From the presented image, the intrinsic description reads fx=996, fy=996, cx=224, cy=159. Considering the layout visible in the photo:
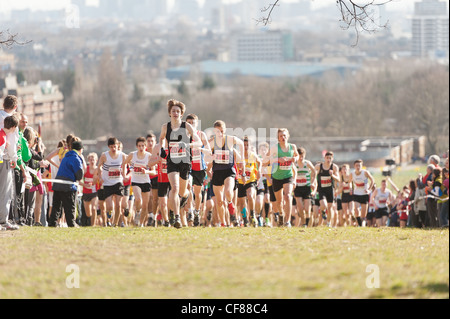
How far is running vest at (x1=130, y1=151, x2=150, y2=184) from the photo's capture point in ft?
63.7

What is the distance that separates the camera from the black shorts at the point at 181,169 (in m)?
16.1

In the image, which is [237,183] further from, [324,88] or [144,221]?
[324,88]

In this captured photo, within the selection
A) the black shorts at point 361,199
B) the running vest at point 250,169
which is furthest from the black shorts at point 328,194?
the running vest at point 250,169

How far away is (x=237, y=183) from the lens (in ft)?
64.8

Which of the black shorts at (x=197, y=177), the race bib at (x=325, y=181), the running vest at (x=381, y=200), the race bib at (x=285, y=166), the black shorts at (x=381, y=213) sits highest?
the race bib at (x=285, y=166)

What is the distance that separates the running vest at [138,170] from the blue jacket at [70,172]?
151cm

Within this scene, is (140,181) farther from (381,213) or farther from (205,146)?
(381,213)

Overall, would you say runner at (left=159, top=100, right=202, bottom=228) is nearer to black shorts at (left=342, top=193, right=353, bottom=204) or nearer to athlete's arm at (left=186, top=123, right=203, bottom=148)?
athlete's arm at (left=186, top=123, right=203, bottom=148)

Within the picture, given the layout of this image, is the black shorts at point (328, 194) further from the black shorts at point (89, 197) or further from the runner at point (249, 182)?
the black shorts at point (89, 197)

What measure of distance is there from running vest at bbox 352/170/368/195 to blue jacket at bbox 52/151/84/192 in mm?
9436

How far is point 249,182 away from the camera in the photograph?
1998 centimetres

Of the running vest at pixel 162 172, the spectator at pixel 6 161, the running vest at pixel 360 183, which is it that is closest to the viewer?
the spectator at pixel 6 161

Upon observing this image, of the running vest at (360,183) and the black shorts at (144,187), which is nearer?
the black shorts at (144,187)

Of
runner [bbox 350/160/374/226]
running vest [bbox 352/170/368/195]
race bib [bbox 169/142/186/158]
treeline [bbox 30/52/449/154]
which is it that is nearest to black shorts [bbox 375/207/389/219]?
runner [bbox 350/160/374/226]
